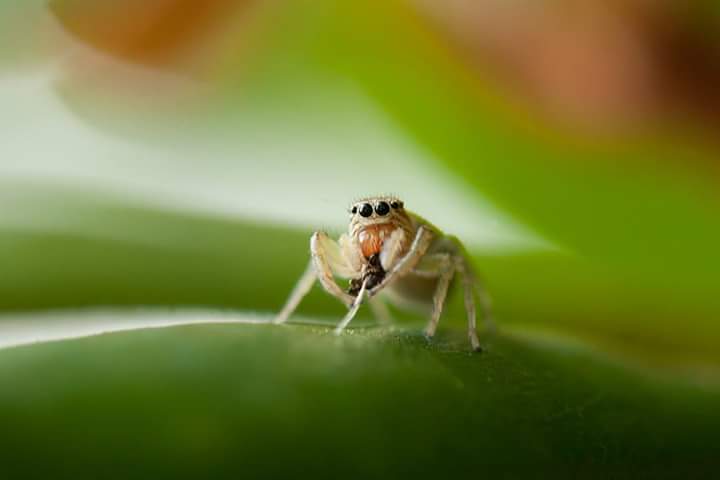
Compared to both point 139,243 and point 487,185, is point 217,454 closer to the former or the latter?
point 139,243

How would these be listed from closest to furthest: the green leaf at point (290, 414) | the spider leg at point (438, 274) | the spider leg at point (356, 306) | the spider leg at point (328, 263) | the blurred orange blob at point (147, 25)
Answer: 1. the green leaf at point (290, 414)
2. the spider leg at point (356, 306)
3. the spider leg at point (438, 274)
4. the spider leg at point (328, 263)
5. the blurred orange blob at point (147, 25)

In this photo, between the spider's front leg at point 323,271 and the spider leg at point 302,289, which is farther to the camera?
the spider leg at point 302,289

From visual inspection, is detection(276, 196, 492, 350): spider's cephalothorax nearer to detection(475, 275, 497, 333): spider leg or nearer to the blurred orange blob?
detection(475, 275, 497, 333): spider leg

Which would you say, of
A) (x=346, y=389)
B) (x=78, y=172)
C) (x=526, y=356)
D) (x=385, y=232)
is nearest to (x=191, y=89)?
(x=78, y=172)

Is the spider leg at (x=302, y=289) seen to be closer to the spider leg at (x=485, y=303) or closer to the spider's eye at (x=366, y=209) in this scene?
the spider's eye at (x=366, y=209)

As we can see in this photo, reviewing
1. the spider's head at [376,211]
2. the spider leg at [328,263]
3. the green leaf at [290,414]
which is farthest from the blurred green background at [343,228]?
the spider's head at [376,211]

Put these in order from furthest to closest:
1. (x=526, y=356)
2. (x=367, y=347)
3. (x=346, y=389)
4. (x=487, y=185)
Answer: (x=487, y=185) → (x=526, y=356) → (x=367, y=347) → (x=346, y=389)
